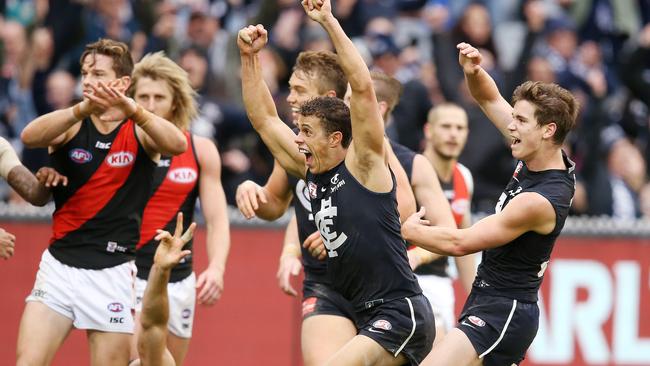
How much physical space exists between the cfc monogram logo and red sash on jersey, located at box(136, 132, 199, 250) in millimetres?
2268

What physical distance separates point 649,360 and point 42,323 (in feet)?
23.5

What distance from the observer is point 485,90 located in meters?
8.51

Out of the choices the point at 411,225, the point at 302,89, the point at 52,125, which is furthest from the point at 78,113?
the point at 411,225

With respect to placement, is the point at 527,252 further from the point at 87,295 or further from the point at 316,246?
the point at 87,295

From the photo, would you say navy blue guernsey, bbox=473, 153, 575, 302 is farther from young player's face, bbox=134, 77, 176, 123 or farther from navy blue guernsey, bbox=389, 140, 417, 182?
young player's face, bbox=134, 77, 176, 123

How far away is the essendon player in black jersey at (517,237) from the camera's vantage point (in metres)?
7.55

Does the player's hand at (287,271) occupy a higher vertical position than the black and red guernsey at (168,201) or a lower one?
lower

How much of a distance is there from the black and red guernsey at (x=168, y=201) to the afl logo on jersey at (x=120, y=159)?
98cm

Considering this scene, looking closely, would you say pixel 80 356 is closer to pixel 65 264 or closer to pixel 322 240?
pixel 65 264

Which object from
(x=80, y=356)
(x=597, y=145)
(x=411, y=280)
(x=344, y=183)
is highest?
(x=597, y=145)

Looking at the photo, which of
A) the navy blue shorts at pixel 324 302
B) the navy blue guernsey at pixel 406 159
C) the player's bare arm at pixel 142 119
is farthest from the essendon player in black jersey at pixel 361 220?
the navy blue guernsey at pixel 406 159

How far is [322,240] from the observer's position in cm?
797

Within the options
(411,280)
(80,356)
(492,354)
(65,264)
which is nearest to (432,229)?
(411,280)

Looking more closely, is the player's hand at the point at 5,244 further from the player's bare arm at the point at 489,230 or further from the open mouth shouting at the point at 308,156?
the player's bare arm at the point at 489,230
